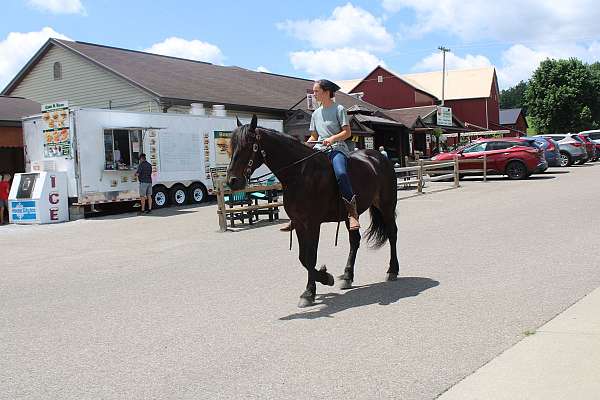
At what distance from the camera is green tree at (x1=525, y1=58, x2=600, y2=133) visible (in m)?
64.7

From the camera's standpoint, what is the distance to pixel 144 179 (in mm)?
19906

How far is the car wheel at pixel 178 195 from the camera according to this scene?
73.7ft

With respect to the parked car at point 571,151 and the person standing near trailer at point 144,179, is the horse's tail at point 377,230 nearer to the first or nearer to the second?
the person standing near trailer at point 144,179

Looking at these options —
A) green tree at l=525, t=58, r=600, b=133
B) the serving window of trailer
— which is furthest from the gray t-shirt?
green tree at l=525, t=58, r=600, b=133

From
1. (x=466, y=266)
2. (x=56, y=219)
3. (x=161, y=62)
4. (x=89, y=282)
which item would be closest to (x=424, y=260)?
(x=466, y=266)

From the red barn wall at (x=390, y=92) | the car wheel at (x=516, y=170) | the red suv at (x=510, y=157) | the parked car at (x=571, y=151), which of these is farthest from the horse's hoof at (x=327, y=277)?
the red barn wall at (x=390, y=92)

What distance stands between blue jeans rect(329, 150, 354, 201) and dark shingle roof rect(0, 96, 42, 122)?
64.8 feet

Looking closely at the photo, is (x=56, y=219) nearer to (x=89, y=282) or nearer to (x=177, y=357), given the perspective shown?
(x=89, y=282)

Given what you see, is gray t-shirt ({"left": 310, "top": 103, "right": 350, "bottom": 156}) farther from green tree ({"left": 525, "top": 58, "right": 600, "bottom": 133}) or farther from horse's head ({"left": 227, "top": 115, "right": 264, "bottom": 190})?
green tree ({"left": 525, "top": 58, "right": 600, "bottom": 133})

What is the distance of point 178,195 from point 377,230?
15496mm

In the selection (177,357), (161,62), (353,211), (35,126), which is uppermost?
(161,62)

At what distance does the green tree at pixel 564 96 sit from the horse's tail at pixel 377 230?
63093 mm

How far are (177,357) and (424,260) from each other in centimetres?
478

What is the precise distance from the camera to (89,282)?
29.5 ft
